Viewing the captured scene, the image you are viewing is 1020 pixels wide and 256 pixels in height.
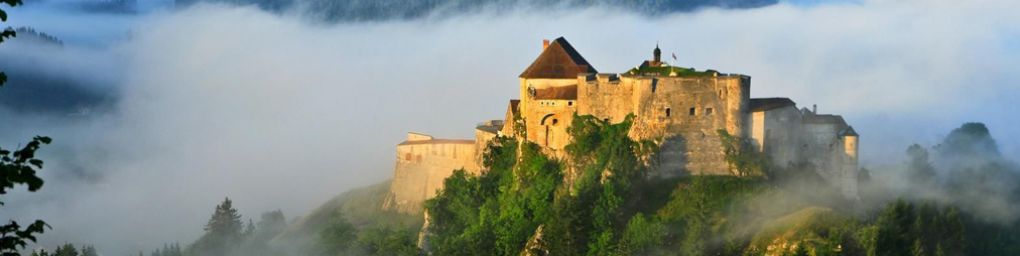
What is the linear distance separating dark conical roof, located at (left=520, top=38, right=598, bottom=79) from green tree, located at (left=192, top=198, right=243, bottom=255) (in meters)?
37.8

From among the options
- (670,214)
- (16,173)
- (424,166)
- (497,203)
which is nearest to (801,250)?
(670,214)

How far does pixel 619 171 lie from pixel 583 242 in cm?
322

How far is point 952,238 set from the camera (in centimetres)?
7512

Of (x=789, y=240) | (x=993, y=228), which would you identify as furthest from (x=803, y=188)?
(x=993, y=228)

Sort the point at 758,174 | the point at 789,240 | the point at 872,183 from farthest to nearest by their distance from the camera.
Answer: the point at 872,183, the point at 758,174, the point at 789,240

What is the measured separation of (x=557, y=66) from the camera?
3049 inches

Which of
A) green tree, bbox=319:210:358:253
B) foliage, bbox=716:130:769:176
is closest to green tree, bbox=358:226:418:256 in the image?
green tree, bbox=319:210:358:253

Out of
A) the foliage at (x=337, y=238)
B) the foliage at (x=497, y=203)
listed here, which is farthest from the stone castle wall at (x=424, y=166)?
the foliage at (x=337, y=238)

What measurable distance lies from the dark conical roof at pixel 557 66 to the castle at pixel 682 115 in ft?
0.13

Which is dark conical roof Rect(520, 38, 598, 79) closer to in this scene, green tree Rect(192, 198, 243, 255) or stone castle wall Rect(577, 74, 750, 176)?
stone castle wall Rect(577, 74, 750, 176)

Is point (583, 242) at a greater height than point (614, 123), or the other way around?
point (614, 123)

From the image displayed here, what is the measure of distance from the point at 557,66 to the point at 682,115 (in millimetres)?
7239

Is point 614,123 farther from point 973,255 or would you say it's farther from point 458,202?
point 973,255

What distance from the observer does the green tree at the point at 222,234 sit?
112 m
